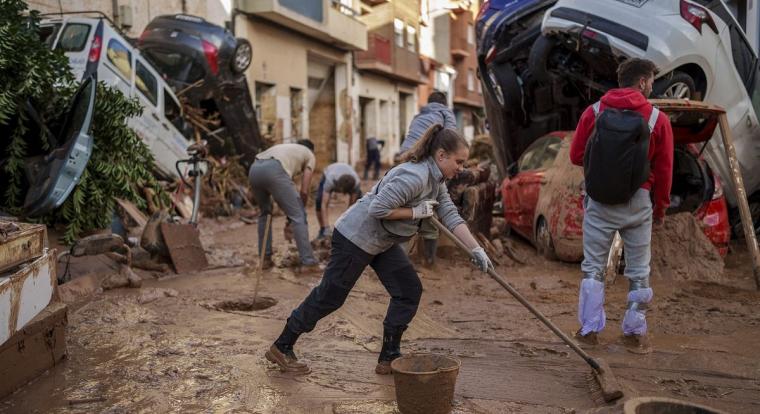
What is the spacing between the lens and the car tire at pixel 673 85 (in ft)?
23.7

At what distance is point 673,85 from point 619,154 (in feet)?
11.8

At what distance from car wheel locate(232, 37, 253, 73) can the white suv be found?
22.9ft

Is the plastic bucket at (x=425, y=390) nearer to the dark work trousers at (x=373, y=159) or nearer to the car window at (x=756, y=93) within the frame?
the car window at (x=756, y=93)

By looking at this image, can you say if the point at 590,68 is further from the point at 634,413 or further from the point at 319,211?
the point at 634,413

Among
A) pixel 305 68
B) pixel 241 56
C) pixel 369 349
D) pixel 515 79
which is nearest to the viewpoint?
pixel 369 349

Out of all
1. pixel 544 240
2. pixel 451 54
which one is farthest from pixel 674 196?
pixel 451 54

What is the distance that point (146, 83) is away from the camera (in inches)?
405

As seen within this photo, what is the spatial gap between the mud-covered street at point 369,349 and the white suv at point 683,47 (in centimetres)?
169

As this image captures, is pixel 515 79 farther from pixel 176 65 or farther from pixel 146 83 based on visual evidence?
pixel 176 65

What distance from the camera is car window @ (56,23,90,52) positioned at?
926 centimetres

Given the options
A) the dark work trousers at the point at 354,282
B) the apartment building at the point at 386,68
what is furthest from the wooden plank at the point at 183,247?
the apartment building at the point at 386,68

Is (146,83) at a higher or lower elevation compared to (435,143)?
higher

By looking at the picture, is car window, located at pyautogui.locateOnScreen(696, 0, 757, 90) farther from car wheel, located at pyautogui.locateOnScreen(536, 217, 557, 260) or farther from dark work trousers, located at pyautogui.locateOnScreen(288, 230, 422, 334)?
dark work trousers, located at pyautogui.locateOnScreen(288, 230, 422, 334)

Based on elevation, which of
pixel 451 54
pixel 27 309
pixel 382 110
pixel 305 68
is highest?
pixel 451 54
